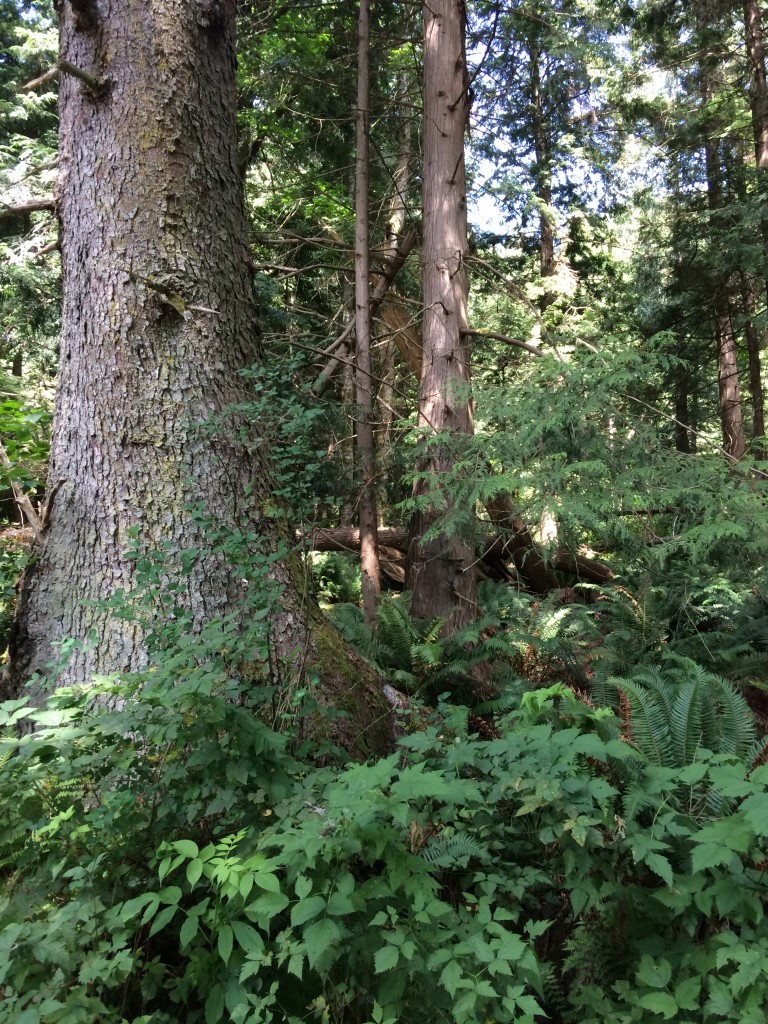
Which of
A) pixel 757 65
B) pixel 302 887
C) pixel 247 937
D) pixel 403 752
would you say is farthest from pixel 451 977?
pixel 757 65

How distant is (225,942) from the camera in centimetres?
170

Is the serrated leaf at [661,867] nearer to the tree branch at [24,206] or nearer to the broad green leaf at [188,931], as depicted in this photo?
the broad green leaf at [188,931]

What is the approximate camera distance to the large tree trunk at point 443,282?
215 inches

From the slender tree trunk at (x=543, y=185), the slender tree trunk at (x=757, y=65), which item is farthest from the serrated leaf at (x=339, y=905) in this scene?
the slender tree trunk at (x=757, y=65)

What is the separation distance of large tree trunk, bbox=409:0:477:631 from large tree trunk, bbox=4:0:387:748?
2.29 meters

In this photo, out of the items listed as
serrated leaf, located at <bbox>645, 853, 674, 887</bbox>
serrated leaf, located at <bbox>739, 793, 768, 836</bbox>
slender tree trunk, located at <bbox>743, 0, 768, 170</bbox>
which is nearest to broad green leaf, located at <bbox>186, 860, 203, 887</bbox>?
serrated leaf, located at <bbox>645, 853, 674, 887</bbox>

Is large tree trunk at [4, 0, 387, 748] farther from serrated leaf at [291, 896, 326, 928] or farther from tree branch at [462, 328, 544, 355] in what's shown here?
tree branch at [462, 328, 544, 355]

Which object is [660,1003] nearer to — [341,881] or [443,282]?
[341,881]

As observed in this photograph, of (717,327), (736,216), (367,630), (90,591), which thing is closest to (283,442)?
(90,591)

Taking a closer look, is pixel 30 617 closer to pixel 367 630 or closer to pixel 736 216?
pixel 367 630

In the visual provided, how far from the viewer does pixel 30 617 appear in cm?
303

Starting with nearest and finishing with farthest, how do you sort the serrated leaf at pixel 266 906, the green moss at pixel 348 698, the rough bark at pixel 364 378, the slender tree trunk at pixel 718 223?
the serrated leaf at pixel 266 906 → the green moss at pixel 348 698 → the rough bark at pixel 364 378 → the slender tree trunk at pixel 718 223

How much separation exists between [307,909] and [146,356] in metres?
2.54

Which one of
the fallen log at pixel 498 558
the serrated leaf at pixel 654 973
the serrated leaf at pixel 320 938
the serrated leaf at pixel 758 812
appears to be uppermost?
the fallen log at pixel 498 558
